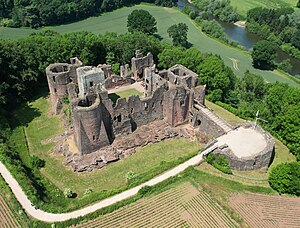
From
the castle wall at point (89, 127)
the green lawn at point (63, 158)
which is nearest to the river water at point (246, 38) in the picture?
the green lawn at point (63, 158)

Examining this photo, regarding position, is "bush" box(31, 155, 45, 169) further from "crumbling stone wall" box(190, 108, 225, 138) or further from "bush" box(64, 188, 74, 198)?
"crumbling stone wall" box(190, 108, 225, 138)

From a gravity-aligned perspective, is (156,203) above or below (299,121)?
below

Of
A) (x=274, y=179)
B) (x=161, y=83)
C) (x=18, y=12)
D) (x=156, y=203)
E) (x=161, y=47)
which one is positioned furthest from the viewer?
(x=18, y=12)

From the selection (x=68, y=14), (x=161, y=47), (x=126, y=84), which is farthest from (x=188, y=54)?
(x=68, y=14)

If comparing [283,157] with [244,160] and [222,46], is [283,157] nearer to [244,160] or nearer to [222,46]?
[244,160]

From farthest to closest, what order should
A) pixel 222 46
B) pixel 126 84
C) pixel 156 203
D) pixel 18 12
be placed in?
pixel 18 12, pixel 222 46, pixel 126 84, pixel 156 203

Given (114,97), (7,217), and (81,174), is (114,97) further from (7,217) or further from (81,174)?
→ (7,217)
